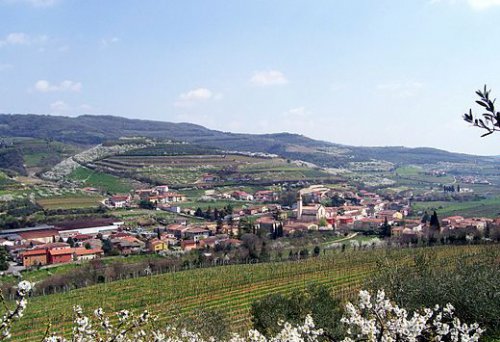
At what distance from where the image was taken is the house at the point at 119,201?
92900 millimetres

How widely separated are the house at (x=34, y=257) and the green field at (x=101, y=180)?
48580 mm

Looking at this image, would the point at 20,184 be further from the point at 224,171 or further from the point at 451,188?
the point at 451,188

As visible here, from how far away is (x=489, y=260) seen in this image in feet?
99.6

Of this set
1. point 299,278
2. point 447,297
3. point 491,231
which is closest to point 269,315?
point 447,297

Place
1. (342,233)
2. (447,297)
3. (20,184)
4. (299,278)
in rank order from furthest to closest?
(20,184) < (342,233) < (299,278) < (447,297)

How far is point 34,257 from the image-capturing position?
191 ft

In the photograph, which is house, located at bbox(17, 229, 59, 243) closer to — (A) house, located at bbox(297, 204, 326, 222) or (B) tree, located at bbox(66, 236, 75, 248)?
(B) tree, located at bbox(66, 236, 75, 248)

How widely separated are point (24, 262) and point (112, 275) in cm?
1347

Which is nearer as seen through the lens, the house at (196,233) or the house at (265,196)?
the house at (196,233)

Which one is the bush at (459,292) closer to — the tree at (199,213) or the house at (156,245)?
the house at (156,245)

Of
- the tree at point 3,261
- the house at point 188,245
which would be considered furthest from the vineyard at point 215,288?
the tree at point 3,261

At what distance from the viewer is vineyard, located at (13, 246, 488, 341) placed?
3375 centimetres

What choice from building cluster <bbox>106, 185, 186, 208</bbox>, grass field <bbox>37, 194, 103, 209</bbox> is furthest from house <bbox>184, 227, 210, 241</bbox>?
building cluster <bbox>106, 185, 186, 208</bbox>

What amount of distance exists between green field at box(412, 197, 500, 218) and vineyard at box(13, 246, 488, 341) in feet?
133
